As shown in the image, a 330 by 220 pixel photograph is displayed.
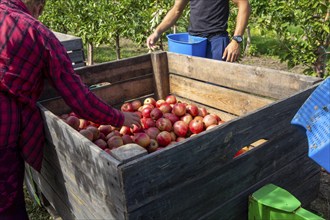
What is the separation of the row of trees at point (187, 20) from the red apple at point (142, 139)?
2701mm

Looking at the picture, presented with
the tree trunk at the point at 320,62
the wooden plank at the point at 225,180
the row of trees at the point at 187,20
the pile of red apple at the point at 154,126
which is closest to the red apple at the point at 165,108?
the pile of red apple at the point at 154,126

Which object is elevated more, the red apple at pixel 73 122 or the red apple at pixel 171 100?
the red apple at pixel 73 122

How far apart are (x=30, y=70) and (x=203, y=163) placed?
101 cm

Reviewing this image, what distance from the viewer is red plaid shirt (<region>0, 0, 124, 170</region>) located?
175cm

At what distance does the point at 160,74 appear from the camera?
3.34 metres

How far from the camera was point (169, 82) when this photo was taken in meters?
3.42

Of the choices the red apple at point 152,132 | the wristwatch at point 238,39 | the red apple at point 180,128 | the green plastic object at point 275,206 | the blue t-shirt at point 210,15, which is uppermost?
the blue t-shirt at point 210,15

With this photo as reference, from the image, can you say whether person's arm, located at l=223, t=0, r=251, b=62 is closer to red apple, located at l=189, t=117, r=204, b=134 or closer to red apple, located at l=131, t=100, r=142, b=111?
red apple, located at l=189, t=117, r=204, b=134

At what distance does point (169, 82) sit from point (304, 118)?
7.09 feet

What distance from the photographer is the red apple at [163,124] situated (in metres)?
2.75

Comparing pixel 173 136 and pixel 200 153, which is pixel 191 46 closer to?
pixel 173 136

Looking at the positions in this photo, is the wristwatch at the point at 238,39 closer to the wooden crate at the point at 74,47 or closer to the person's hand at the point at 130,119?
the person's hand at the point at 130,119

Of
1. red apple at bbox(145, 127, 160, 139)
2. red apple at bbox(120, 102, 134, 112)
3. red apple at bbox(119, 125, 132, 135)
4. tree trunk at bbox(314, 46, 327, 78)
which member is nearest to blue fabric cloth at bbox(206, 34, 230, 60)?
red apple at bbox(120, 102, 134, 112)

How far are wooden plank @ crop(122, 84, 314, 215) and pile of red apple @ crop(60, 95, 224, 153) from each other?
2.45 ft
